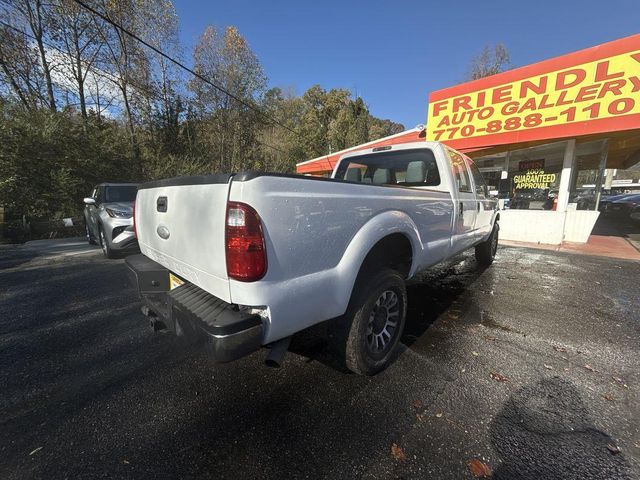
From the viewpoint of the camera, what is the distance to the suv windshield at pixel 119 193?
6.77 metres

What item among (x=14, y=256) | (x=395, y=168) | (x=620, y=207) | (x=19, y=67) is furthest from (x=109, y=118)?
(x=620, y=207)

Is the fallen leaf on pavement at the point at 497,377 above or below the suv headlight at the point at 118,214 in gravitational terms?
Answer: below

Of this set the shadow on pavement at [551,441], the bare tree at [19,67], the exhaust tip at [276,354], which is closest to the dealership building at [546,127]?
the shadow on pavement at [551,441]

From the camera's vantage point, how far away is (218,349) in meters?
1.48

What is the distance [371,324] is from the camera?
94.2 inches

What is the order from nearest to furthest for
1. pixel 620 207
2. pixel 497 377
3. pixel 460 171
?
1. pixel 497 377
2. pixel 460 171
3. pixel 620 207

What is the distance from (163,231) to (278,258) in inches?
46.7

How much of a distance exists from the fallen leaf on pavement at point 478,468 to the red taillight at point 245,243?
160 centimetres

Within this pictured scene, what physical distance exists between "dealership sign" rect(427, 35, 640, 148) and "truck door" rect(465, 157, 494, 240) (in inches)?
159

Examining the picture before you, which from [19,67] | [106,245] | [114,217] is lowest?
[106,245]

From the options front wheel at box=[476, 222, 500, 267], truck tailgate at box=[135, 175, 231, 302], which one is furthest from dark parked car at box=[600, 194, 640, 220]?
truck tailgate at box=[135, 175, 231, 302]

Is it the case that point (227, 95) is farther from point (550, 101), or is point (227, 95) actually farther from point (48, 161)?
point (550, 101)

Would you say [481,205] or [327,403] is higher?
[481,205]

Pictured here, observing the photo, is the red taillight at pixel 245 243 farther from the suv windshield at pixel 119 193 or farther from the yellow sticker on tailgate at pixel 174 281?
the suv windshield at pixel 119 193
